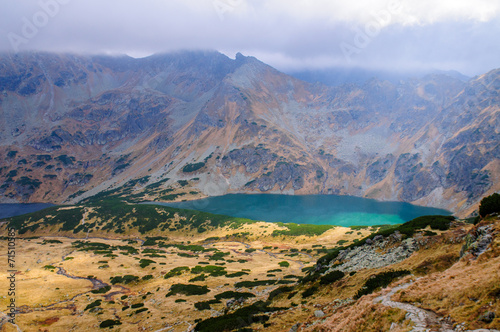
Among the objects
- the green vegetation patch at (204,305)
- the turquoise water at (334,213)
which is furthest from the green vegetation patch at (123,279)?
the turquoise water at (334,213)

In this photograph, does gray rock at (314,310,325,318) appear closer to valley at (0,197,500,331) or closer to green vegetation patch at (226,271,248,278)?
valley at (0,197,500,331)

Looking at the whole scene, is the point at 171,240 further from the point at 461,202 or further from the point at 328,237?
the point at 461,202

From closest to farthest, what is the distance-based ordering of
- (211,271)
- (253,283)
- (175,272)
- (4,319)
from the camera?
(4,319) → (253,283) → (211,271) → (175,272)

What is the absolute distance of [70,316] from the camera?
32.7m

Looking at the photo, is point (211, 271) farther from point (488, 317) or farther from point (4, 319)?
point (488, 317)

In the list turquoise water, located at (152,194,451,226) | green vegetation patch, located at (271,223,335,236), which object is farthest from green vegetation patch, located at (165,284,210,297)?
turquoise water, located at (152,194,451,226)

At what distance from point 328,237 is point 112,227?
9953 centimetres

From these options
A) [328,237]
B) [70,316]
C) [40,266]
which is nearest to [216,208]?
[328,237]

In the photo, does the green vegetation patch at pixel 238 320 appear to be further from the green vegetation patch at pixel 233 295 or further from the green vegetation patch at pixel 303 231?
the green vegetation patch at pixel 303 231

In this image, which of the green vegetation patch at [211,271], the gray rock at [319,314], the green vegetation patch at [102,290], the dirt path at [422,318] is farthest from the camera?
the green vegetation patch at [211,271]

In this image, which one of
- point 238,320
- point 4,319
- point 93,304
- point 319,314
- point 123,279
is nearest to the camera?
point 319,314

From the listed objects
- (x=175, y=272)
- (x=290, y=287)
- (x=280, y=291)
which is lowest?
(x=175, y=272)

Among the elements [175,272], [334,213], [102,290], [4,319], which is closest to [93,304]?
[102,290]

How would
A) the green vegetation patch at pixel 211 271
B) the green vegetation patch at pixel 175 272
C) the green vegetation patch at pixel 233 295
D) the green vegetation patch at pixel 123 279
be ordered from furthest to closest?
the green vegetation patch at pixel 175 272 < the green vegetation patch at pixel 211 271 < the green vegetation patch at pixel 123 279 < the green vegetation patch at pixel 233 295
